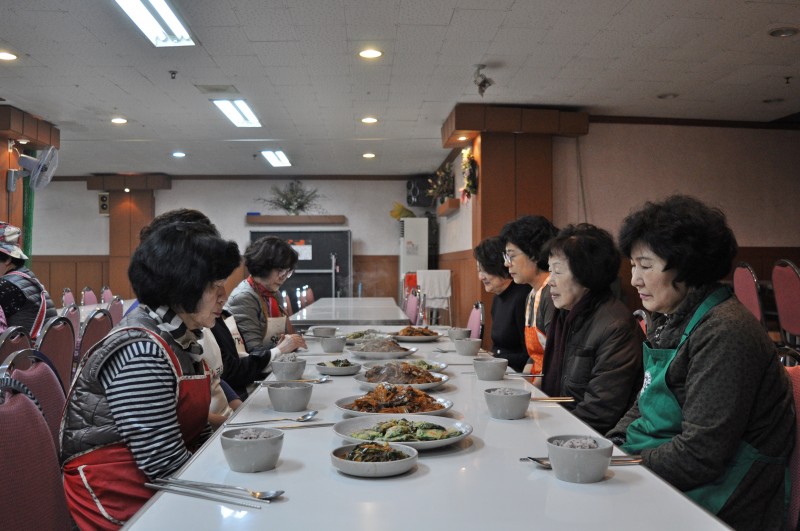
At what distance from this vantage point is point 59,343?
3188mm

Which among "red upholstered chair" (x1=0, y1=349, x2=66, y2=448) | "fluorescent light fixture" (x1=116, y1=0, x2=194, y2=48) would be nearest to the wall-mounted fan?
"fluorescent light fixture" (x1=116, y1=0, x2=194, y2=48)

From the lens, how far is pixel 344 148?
9.95 meters

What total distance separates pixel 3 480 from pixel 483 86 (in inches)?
220

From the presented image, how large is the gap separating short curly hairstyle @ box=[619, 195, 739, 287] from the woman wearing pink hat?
3278mm

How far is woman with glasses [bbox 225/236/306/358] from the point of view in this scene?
11.8 ft

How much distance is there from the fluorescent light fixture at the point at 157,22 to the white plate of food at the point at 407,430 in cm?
379

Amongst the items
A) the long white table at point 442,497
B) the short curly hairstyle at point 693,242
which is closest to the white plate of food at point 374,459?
the long white table at point 442,497

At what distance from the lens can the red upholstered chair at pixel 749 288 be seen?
4.87m

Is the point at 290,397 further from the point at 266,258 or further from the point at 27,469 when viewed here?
the point at 266,258

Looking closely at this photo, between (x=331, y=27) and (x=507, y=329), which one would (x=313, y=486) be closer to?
(x=507, y=329)

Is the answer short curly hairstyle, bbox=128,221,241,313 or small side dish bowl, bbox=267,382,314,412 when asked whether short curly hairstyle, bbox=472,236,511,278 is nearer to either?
small side dish bowl, bbox=267,382,314,412

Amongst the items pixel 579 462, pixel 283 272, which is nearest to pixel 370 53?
pixel 283 272

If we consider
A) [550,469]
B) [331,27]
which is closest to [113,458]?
[550,469]

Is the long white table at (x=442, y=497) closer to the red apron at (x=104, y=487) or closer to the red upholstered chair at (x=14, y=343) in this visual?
the red apron at (x=104, y=487)
